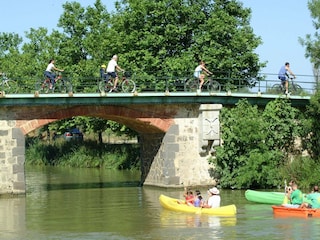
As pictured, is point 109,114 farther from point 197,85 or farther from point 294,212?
point 294,212

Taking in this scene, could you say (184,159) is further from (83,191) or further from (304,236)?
(304,236)

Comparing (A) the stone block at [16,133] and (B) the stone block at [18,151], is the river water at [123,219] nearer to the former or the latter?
(B) the stone block at [18,151]

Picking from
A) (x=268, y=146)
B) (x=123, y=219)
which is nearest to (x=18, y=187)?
(x=123, y=219)

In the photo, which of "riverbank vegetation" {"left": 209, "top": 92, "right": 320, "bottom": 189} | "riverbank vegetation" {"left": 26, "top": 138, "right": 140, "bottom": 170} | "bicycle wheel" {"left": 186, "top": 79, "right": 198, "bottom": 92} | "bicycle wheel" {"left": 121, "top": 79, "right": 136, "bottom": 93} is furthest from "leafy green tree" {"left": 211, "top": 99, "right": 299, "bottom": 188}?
"riverbank vegetation" {"left": 26, "top": 138, "right": 140, "bottom": 170}

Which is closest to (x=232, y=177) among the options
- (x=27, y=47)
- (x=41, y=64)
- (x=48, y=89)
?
(x=48, y=89)

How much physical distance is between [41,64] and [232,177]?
27.8 meters

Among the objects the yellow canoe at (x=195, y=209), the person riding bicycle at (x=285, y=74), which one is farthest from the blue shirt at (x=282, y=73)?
the yellow canoe at (x=195, y=209)

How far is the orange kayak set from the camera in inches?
1177

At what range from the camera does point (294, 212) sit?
30312 mm

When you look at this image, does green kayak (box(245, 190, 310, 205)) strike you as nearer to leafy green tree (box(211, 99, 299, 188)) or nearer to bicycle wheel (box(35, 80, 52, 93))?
leafy green tree (box(211, 99, 299, 188))

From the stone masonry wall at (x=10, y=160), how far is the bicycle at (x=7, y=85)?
1.92 m

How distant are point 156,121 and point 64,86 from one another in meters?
4.42

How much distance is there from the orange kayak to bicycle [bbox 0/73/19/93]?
14.2m

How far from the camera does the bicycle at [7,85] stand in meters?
39.3
